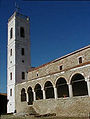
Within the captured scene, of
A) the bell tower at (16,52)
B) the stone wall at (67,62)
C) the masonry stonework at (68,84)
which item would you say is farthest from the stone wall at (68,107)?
the bell tower at (16,52)

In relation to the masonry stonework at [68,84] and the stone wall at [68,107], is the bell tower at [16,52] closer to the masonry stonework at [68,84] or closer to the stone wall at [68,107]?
the masonry stonework at [68,84]

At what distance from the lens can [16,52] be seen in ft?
94.0

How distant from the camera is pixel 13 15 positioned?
30.8 metres

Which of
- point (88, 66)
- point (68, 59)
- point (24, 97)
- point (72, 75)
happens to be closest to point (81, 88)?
point (68, 59)

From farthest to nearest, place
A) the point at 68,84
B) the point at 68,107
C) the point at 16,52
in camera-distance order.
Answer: the point at 16,52 → the point at 68,84 → the point at 68,107

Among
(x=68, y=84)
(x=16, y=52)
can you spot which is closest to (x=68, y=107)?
(x=68, y=84)

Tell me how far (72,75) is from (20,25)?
17.5m

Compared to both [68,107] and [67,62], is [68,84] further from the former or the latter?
[67,62]

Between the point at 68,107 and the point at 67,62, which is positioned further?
the point at 67,62

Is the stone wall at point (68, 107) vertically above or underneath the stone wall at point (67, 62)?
underneath

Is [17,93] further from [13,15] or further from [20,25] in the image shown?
[13,15]

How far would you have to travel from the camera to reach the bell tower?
2789cm

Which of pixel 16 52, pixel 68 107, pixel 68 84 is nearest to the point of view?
pixel 68 107

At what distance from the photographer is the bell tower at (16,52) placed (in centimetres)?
2789
